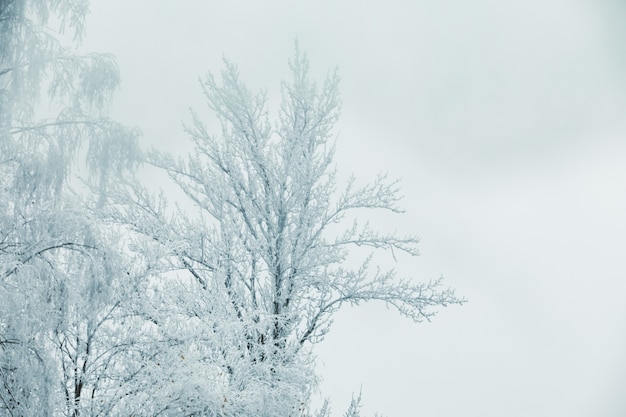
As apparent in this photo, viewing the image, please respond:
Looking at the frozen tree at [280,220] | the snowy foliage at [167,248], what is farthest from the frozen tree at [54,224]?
the frozen tree at [280,220]

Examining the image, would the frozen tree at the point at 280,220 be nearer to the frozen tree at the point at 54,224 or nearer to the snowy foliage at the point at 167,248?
the snowy foliage at the point at 167,248

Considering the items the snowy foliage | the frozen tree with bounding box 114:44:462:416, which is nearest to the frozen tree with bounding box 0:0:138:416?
the snowy foliage

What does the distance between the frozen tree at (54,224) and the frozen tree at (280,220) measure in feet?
5.83

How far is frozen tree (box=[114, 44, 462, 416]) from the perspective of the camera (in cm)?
882

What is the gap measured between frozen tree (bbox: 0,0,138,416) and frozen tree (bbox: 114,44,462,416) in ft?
5.83

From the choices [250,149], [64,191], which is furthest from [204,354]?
[250,149]

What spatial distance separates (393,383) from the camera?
20.0 metres

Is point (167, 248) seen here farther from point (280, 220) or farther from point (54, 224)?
point (280, 220)

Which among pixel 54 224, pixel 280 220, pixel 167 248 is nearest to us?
pixel 54 224

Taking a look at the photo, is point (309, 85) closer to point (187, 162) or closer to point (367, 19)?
point (187, 162)

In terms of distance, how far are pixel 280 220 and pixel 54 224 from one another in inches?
177

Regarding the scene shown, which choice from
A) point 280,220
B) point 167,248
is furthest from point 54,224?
point 280,220

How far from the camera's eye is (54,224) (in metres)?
5.15

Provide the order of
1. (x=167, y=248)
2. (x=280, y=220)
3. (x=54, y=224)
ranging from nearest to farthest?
(x=54, y=224) → (x=167, y=248) → (x=280, y=220)
